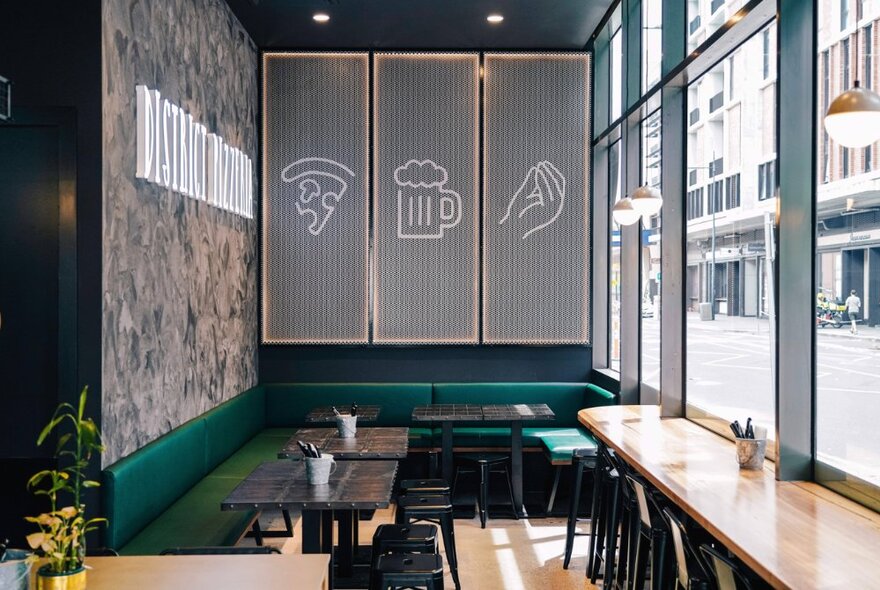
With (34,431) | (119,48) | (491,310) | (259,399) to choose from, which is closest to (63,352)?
(34,431)

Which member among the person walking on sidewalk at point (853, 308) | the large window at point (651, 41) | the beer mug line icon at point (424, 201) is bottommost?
the person walking on sidewalk at point (853, 308)

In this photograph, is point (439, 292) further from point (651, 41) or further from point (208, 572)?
point (208, 572)

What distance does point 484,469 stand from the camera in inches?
238

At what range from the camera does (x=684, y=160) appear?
16.9 ft

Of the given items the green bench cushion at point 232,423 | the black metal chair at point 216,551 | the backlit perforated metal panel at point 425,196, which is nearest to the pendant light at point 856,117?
the black metal chair at point 216,551

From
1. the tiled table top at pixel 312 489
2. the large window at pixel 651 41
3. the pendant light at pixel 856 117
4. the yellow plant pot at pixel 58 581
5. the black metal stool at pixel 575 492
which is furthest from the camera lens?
the large window at pixel 651 41

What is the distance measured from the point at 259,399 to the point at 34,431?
3191 millimetres

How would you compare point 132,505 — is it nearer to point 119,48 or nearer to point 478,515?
point 119,48

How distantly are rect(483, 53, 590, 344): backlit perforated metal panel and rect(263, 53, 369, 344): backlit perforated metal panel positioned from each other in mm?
1181

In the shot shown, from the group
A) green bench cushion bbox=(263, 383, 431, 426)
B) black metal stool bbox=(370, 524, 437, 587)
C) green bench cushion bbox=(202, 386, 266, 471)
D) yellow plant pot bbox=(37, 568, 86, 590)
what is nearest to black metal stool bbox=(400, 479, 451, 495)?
black metal stool bbox=(370, 524, 437, 587)

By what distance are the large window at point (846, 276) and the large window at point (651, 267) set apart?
6.57 ft

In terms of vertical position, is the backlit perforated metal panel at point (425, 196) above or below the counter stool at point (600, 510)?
above

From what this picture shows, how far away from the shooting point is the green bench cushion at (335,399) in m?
7.27

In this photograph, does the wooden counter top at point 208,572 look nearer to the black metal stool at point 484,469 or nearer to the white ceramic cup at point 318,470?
the white ceramic cup at point 318,470
